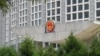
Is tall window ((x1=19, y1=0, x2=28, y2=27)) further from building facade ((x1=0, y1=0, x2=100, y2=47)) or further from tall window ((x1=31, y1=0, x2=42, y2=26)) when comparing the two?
tall window ((x1=31, y1=0, x2=42, y2=26))

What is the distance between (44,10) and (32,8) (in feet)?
10.5

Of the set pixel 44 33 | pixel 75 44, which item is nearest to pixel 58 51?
pixel 75 44

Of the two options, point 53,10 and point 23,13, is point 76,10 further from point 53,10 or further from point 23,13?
point 23,13

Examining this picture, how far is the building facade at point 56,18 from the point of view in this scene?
32.8 metres

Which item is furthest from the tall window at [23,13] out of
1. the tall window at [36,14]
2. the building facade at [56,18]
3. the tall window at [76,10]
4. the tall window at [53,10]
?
the tall window at [76,10]

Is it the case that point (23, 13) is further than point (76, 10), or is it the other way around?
point (23, 13)

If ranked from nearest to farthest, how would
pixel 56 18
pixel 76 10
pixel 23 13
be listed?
pixel 76 10
pixel 56 18
pixel 23 13

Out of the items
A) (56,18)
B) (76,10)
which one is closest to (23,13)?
(56,18)

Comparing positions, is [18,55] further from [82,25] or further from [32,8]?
[32,8]

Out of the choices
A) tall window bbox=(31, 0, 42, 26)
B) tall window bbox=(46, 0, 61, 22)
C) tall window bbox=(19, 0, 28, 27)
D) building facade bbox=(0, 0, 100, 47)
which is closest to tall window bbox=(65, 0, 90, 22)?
building facade bbox=(0, 0, 100, 47)

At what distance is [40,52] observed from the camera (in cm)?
1259

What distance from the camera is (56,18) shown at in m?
41.3

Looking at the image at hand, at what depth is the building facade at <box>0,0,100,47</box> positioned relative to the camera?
3281 cm

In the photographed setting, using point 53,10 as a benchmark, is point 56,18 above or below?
below
